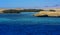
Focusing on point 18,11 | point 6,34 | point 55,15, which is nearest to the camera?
point 6,34

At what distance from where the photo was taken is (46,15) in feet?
165

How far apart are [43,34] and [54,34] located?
849 millimetres

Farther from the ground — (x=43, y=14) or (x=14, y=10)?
(x=43, y=14)

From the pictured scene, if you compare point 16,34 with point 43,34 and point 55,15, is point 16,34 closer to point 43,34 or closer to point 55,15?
point 43,34

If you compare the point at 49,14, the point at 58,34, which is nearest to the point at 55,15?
the point at 49,14

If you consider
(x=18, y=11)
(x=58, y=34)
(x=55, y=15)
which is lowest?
(x=18, y=11)

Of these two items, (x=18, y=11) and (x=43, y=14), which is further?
(x=18, y=11)

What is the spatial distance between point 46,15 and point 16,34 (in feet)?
108

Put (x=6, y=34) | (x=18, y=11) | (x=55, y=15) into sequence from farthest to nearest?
(x=18, y=11) → (x=55, y=15) → (x=6, y=34)

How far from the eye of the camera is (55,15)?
49.8m

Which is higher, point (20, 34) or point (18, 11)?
point (20, 34)

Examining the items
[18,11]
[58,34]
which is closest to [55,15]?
[58,34]

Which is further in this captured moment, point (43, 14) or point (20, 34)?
point (43, 14)

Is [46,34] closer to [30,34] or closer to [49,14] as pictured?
[30,34]
